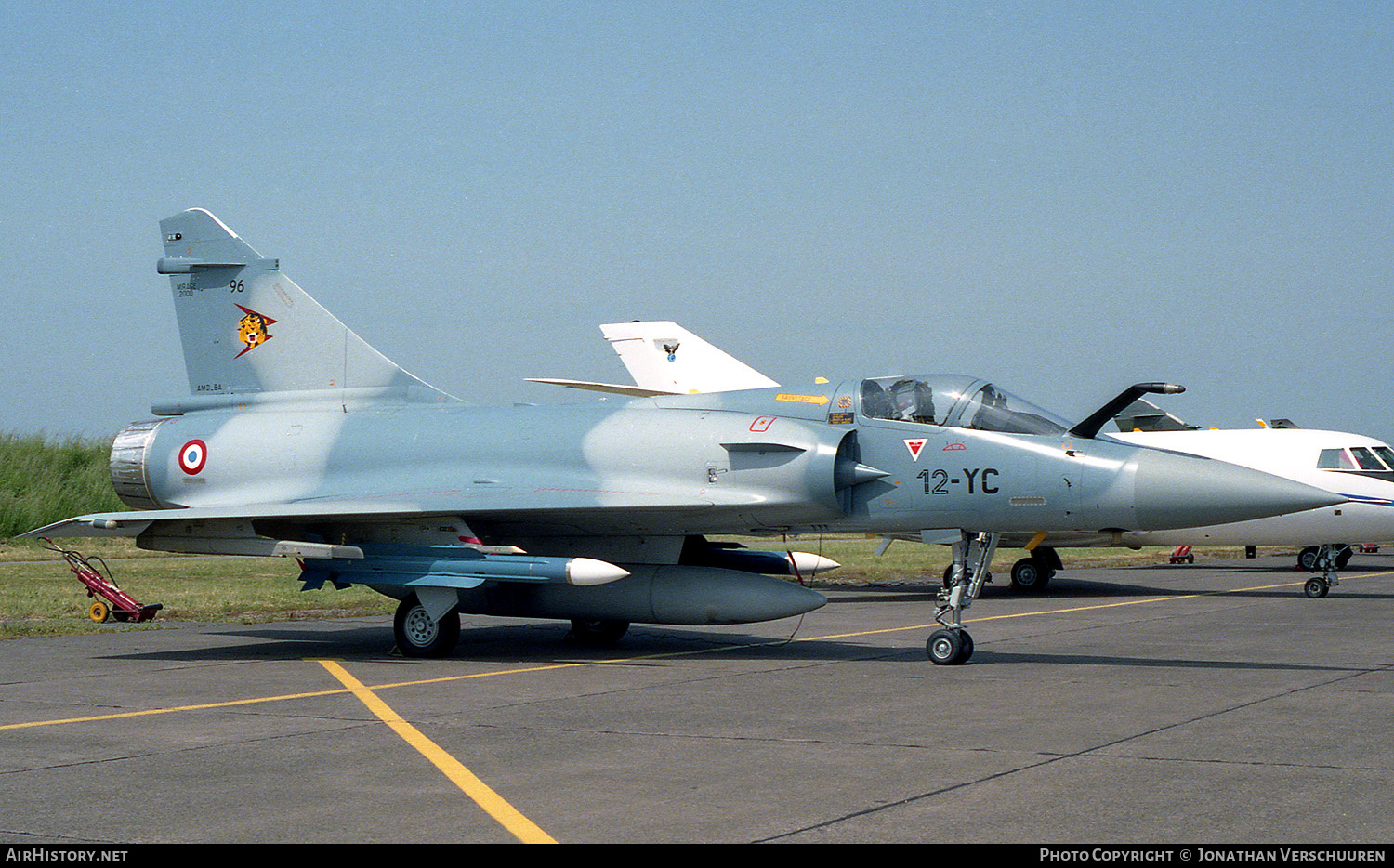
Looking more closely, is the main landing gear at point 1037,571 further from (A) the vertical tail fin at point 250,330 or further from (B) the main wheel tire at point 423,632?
(B) the main wheel tire at point 423,632

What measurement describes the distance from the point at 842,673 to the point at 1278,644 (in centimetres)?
533

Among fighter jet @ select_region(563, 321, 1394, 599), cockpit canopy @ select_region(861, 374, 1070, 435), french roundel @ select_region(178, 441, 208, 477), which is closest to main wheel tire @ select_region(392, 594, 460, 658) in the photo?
french roundel @ select_region(178, 441, 208, 477)

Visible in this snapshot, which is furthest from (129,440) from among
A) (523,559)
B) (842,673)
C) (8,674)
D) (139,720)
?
(842,673)

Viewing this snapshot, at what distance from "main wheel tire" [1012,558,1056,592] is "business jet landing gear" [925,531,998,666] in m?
12.0

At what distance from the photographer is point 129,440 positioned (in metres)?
14.9

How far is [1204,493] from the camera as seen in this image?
34.6 feet

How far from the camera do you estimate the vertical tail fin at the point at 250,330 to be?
14836 millimetres

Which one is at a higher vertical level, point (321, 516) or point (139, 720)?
point (321, 516)

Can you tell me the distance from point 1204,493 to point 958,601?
89.8 inches

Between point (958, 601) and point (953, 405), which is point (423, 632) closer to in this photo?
point (958, 601)

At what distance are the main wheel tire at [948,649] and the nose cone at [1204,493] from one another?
1.88 meters

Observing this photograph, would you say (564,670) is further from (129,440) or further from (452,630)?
(129,440)

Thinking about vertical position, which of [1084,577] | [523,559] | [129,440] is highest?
[129,440]

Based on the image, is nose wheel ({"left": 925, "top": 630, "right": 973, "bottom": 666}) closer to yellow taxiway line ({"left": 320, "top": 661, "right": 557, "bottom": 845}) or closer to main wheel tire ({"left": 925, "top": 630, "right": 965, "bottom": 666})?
main wheel tire ({"left": 925, "top": 630, "right": 965, "bottom": 666})
